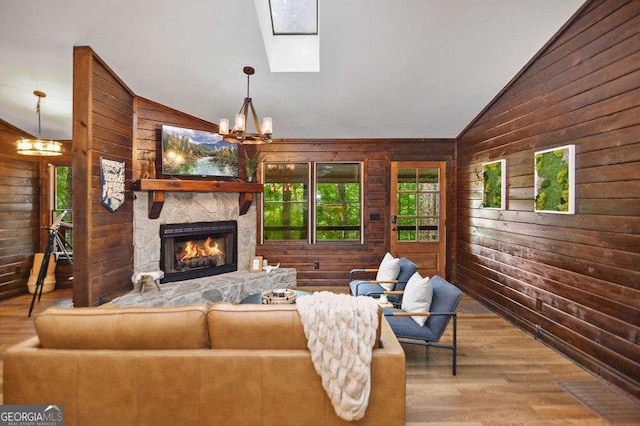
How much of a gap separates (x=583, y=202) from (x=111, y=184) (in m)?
4.71

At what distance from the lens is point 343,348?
5.65 ft

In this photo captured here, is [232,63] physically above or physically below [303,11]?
below

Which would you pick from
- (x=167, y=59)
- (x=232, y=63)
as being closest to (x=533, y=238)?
(x=232, y=63)

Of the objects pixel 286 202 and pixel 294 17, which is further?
pixel 286 202

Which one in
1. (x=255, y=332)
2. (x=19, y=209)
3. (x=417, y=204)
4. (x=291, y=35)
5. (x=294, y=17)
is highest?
(x=294, y=17)

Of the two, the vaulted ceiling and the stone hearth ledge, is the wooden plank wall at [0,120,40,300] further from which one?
the stone hearth ledge

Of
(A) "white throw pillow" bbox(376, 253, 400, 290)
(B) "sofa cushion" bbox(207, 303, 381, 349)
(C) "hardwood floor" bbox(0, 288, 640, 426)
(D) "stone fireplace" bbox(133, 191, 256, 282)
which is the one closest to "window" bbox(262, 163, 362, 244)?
(D) "stone fireplace" bbox(133, 191, 256, 282)

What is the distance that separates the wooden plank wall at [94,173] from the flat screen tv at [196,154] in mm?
589

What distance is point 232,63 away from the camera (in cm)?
389

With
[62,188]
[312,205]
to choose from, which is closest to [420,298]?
[312,205]

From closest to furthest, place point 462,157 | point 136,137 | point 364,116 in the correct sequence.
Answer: point 136,137, point 364,116, point 462,157

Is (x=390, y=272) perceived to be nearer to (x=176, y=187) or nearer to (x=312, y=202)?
(x=312, y=202)

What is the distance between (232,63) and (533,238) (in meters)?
3.81

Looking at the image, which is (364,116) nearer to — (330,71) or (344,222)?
(330,71)
